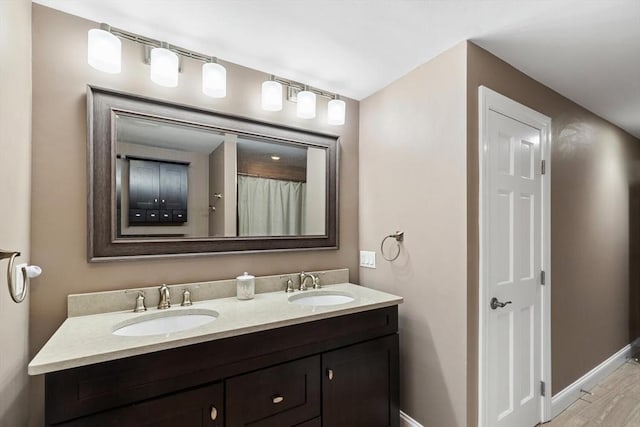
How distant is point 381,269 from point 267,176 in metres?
1.03

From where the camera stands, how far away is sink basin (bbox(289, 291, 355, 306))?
1857mm

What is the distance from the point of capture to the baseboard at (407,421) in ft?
5.92

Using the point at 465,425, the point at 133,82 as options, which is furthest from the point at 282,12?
the point at 465,425

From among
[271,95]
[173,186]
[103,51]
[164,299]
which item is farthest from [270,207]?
[103,51]

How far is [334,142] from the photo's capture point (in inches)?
86.4

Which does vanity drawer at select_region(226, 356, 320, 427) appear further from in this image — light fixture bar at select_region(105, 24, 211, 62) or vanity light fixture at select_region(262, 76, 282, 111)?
light fixture bar at select_region(105, 24, 211, 62)

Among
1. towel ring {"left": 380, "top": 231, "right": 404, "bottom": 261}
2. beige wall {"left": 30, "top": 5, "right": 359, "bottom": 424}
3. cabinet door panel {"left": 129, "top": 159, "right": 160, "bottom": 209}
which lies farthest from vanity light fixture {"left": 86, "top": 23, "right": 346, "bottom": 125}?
towel ring {"left": 380, "top": 231, "right": 404, "bottom": 261}

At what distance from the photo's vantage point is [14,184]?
1.12 metres

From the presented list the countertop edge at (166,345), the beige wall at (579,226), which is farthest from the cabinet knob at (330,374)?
the beige wall at (579,226)

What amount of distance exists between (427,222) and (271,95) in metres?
1.22

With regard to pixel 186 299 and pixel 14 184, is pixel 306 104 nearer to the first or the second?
pixel 186 299

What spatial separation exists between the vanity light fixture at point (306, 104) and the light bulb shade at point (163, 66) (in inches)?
29.0

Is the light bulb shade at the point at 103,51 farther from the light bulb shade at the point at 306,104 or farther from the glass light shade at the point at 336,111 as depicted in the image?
the glass light shade at the point at 336,111

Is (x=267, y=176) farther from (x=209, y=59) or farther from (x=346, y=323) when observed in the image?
(x=346, y=323)
